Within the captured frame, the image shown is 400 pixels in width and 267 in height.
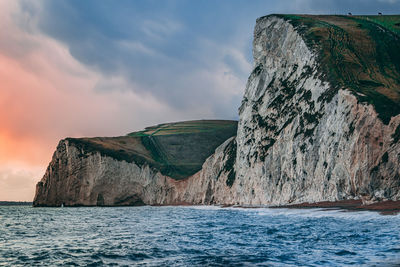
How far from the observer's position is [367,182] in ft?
150

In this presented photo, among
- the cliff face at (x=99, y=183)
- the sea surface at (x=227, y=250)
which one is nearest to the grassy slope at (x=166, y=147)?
the cliff face at (x=99, y=183)

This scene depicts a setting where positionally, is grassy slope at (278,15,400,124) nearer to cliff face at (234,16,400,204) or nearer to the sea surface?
cliff face at (234,16,400,204)


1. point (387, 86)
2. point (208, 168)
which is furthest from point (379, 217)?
point (208, 168)

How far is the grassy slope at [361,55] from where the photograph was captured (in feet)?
181

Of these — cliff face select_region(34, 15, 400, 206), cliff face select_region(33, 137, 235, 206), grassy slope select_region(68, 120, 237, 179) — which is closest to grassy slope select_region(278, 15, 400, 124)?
cliff face select_region(34, 15, 400, 206)

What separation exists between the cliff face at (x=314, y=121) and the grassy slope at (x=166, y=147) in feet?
95.0

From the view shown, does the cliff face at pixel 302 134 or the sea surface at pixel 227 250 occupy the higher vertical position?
the cliff face at pixel 302 134

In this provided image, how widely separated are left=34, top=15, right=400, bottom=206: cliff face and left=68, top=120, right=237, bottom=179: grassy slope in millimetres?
28953

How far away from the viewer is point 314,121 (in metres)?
65.3

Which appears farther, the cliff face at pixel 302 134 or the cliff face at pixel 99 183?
the cliff face at pixel 99 183

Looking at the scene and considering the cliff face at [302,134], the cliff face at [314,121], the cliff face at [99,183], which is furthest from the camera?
the cliff face at [99,183]

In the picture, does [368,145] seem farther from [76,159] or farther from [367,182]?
[76,159]

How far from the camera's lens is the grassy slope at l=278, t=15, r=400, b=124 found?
2170 inches

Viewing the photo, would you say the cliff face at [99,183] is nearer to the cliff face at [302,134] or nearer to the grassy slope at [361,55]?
the cliff face at [302,134]
